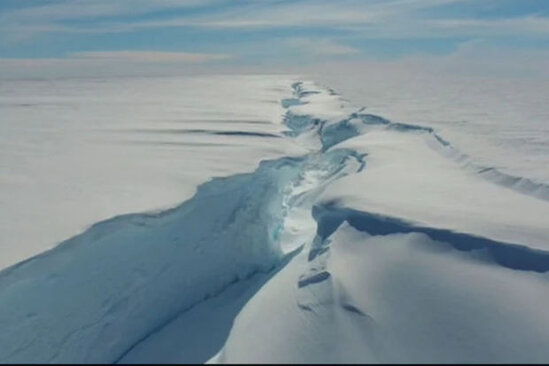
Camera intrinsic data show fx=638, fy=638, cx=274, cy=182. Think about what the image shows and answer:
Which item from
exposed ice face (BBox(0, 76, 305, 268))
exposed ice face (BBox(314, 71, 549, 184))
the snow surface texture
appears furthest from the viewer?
exposed ice face (BBox(314, 71, 549, 184))

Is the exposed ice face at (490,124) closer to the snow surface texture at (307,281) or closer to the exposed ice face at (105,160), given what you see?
the snow surface texture at (307,281)

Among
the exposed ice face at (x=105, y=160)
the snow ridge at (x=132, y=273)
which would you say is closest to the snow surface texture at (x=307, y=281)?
the snow ridge at (x=132, y=273)

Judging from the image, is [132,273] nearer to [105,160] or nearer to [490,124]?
[105,160]

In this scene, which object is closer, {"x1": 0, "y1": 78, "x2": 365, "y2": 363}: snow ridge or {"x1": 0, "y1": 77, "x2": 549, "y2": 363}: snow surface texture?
{"x1": 0, "y1": 77, "x2": 549, "y2": 363}: snow surface texture

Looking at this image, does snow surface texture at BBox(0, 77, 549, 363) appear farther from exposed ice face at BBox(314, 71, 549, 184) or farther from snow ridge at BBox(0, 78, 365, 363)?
exposed ice face at BBox(314, 71, 549, 184)

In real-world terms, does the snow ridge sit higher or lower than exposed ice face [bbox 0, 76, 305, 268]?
lower

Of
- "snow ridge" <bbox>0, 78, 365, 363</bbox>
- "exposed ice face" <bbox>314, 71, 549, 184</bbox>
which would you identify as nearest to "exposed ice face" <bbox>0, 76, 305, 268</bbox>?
"snow ridge" <bbox>0, 78, 365, 363</bbox>

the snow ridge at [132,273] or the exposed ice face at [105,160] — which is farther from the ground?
the exposed ice face at [105,160]

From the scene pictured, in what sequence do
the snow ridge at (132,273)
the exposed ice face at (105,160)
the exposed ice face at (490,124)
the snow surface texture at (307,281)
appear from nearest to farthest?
the snow surface texture at (307,281), the snow ridge at (132,273), the exposed ice face at (105,160), the exposed ice face at (490,124)

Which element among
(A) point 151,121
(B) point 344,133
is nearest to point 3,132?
(A) point 151,121
